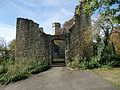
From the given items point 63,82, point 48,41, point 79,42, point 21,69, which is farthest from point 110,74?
point 48,41

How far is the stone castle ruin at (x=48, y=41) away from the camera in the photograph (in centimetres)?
3152

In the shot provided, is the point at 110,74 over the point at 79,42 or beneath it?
beneath

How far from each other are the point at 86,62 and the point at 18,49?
7.70 m

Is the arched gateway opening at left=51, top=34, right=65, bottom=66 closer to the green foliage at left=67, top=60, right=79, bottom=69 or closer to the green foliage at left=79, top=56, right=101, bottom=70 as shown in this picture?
the green foliage at left=67, top=60, right=79, bottom=69

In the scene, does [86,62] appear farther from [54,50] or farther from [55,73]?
[54,50]

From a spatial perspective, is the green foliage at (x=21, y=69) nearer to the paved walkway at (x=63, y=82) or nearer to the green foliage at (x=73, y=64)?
the paved walkway at (x=63, y=82)

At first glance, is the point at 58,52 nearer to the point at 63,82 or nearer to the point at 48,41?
the point at 48,41

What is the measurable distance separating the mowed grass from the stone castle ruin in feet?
14.0

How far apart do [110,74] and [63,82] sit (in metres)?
4.97

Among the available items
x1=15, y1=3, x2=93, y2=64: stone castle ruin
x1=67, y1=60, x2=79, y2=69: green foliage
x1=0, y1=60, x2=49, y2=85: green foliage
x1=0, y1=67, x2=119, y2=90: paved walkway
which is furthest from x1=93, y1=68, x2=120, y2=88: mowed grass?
x1=0, y1=60, x2=49, y2=85: green foliage

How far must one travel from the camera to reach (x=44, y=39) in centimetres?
3161

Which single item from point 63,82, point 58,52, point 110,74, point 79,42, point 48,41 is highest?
point 48,41

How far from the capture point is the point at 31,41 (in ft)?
105

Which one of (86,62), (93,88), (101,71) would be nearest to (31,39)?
(86,62)
